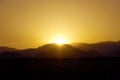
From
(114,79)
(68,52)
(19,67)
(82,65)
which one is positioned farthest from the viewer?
(68,52)

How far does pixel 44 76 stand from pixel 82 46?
141 m

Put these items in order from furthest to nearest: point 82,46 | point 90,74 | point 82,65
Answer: point 82,46
point 82,65
point 90,74

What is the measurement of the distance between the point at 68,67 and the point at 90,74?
413cm

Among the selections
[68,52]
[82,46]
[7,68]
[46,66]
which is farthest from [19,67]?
[82,46]

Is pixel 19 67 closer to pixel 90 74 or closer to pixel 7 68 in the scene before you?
pixel 7 68

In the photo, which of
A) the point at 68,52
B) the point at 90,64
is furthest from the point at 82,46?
the point at 90,64

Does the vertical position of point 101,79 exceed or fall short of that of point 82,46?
it falls short

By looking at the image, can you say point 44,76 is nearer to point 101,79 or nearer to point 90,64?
point 101,79

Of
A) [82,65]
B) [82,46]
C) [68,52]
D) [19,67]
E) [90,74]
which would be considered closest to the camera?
[90,74]

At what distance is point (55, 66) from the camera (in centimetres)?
3775

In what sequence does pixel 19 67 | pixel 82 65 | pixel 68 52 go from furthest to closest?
pixel 68 52 < pixel 82 65 < pixel 19 67

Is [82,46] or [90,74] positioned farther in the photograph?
[82,46]

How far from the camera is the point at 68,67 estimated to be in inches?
1430

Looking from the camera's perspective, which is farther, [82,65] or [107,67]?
[82,65]
